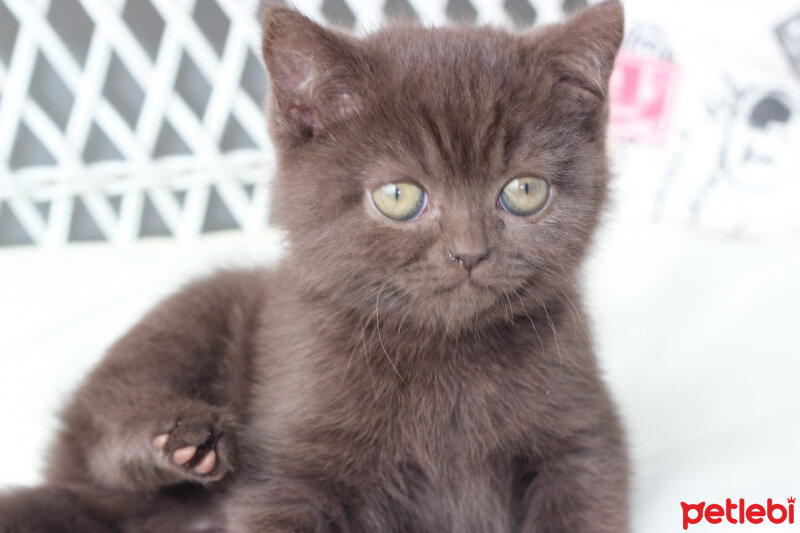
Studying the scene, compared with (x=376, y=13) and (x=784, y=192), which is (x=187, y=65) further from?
(x=784, y=192)

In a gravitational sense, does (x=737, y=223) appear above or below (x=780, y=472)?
above

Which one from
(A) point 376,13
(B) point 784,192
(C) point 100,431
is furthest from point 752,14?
(C) point 100,431

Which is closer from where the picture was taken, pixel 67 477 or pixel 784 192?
pixel 67 477

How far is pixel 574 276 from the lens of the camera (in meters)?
1.25

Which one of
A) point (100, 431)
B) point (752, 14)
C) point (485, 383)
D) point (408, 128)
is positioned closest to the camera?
point (408, 128)

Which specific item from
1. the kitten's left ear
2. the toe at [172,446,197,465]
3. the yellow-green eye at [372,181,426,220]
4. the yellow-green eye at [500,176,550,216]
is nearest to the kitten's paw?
the toe at [172,446,197,465]

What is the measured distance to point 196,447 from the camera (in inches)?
49.0

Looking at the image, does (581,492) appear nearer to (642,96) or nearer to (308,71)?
(308,71)

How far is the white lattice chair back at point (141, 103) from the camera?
2.39 meters

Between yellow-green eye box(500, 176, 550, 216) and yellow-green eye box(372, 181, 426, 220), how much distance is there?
0.11 m

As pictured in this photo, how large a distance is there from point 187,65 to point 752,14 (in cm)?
162

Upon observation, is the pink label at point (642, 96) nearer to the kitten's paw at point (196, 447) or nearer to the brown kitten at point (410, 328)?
the brown kitten at point (410, 328)

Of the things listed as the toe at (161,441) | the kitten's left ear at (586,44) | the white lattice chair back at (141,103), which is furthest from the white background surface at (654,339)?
the toe at (161,441)

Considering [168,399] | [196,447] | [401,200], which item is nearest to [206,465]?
[196,447]
